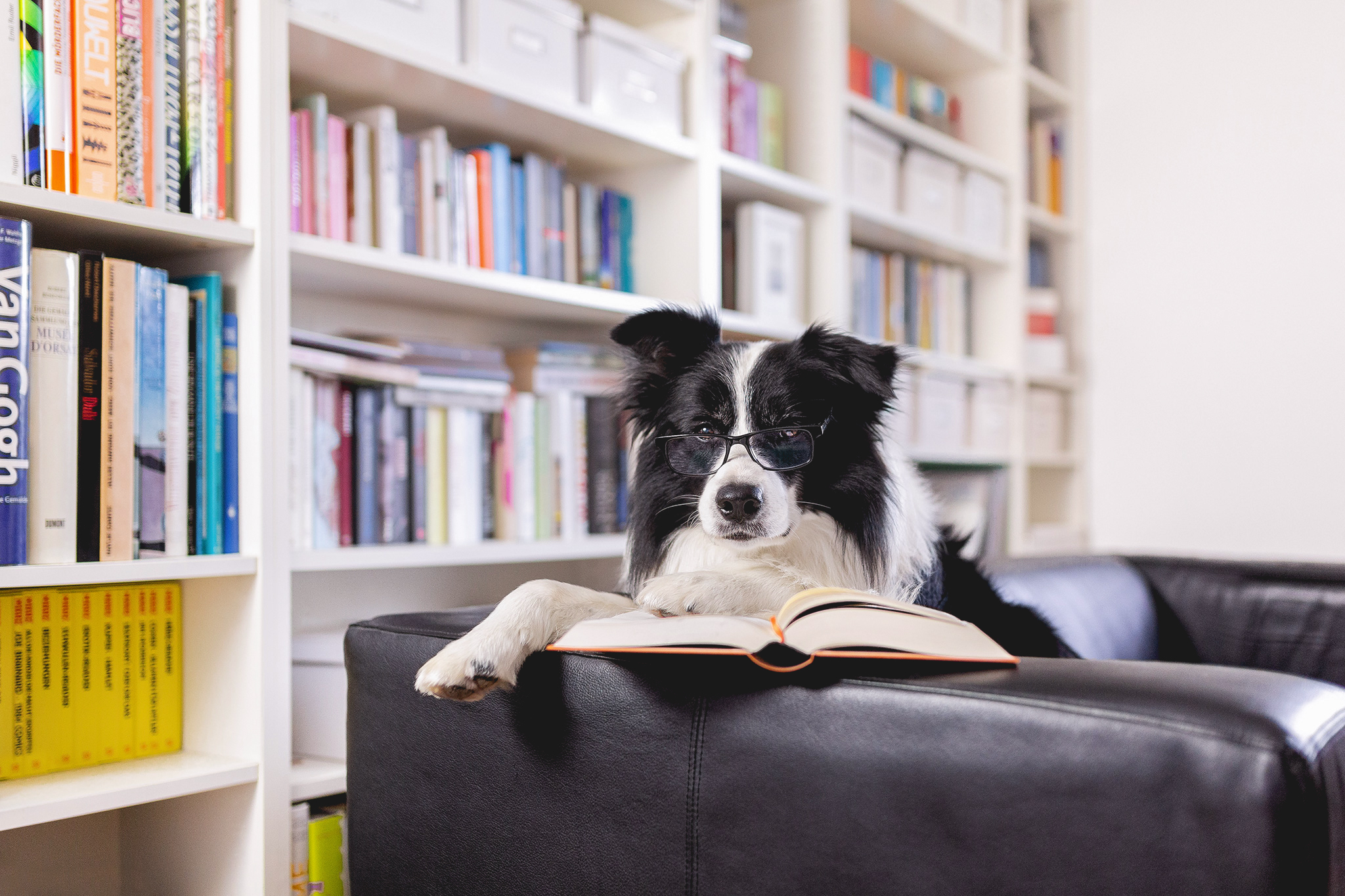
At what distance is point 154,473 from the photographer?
136 centimetres

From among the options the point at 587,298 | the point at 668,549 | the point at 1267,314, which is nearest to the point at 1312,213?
the point at 1267,314

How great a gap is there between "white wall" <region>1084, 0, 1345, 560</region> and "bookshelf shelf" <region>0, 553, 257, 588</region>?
2.93 m

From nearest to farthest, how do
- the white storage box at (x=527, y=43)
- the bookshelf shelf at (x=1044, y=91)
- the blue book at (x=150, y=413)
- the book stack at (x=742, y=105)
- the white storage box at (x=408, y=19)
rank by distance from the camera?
the blue book at (x=150, y=413) → the white storage box at (x=408, y=19) → the white storage box at (x=527, y=43) → the book stack at (x=742, y=105) → the bookshelf shelf at (x=1044, y=91)

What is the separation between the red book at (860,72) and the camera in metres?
2.77

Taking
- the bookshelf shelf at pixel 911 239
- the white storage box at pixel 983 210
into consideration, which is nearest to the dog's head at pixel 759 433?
the bookshelf shelf at pixel 911 239

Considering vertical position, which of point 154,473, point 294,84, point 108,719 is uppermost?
point 294,84

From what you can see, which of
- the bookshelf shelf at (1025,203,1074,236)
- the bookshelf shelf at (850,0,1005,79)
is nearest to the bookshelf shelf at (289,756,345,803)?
the bookshelf shelf at (850,0,1005,79)

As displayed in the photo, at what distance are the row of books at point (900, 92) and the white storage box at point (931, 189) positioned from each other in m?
0.13

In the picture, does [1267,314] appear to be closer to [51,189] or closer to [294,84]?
→ [294,84]

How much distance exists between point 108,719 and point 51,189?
28.4 inches

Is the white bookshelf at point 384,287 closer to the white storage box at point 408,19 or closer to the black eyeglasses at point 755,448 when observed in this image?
the white storage box at point 408,19

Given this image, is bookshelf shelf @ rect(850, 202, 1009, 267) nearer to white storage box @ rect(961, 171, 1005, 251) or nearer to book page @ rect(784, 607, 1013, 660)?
white storage box @ rect(961, 171, 1005, 251)

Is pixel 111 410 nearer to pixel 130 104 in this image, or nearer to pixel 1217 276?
pixel 130 104

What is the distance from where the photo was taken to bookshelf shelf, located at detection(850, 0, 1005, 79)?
2.84 metres
